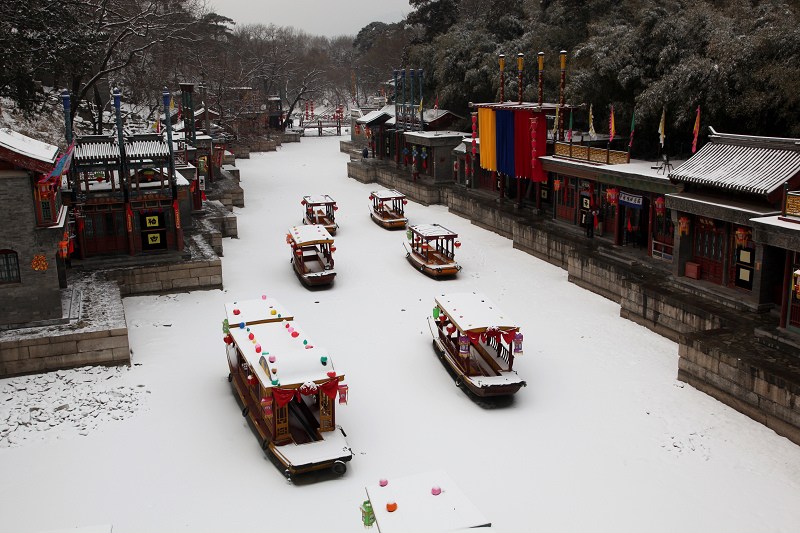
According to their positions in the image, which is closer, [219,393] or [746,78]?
[219,393]

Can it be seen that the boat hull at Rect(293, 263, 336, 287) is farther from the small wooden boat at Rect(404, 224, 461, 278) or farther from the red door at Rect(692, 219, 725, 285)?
the red door at Rect(692, 219, 725, 285)

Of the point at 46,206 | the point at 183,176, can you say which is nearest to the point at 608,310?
the point at 46,206

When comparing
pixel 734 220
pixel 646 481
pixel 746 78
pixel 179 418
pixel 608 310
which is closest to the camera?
pixel 646 481

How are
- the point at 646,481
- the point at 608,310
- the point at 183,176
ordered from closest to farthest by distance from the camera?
1. the point at 646,481
2. the point at 608,310
3. the point at 183,176

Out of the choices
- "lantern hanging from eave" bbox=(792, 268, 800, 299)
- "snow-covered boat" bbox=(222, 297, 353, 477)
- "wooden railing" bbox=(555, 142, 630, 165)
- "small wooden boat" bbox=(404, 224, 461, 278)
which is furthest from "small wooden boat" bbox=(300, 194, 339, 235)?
"lantern hanging from eave" bbox=(792, 268, 800, 299)

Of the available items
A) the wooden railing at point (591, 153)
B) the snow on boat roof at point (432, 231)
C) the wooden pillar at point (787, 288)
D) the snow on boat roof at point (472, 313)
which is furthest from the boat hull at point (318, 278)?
the wooden pillar at point (787, 288)

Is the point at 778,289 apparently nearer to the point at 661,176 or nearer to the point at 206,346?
the point at 661,176

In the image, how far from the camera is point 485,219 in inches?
1299

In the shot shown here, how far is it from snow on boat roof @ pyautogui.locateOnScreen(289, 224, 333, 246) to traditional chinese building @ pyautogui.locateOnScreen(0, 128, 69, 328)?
8.57 m

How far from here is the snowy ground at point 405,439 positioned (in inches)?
488

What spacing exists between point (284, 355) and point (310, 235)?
1239 centimetres

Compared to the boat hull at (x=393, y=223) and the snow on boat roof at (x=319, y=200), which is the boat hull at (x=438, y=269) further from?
the snow on boat roof at (x=319, y=200)

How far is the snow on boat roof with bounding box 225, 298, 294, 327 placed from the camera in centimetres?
1662

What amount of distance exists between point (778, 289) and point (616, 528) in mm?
9339
